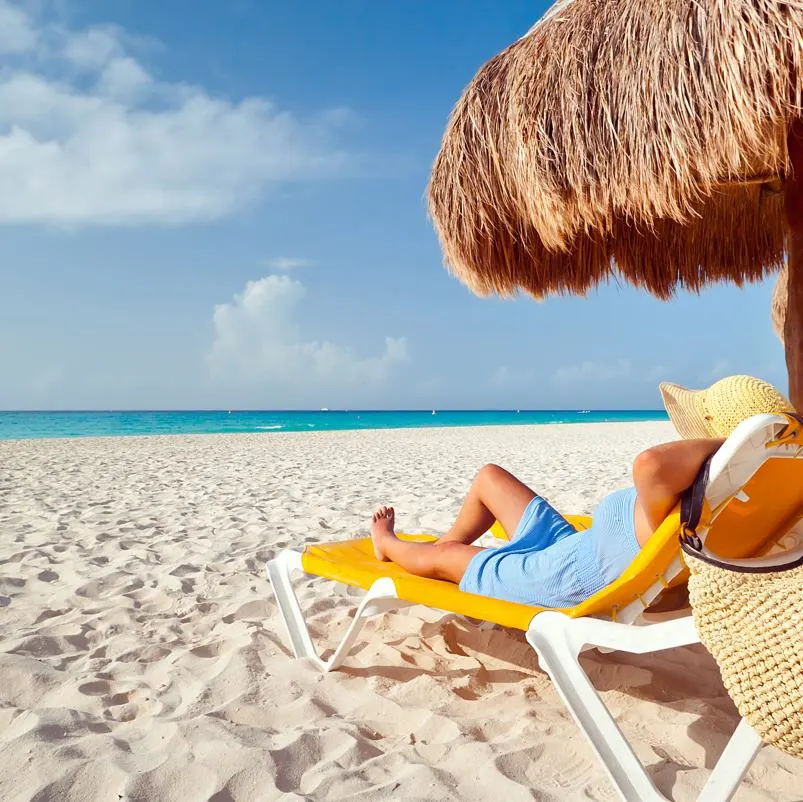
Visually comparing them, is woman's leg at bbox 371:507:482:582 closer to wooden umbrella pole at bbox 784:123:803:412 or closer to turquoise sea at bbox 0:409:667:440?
wooden umbrella pole at bbox 784:123:803:412

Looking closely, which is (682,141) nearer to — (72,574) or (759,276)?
(759,276)

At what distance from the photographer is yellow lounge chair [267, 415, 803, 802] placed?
1490mm

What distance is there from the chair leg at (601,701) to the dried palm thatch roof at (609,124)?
1.68m

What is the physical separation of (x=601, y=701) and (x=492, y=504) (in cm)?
109

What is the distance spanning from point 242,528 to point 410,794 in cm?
318

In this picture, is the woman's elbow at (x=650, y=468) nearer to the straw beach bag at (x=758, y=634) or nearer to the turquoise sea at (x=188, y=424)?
the straw beach bag at (x=758, y=634)

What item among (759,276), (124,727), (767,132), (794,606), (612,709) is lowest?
(612,709)

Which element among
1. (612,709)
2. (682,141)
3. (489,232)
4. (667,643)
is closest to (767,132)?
(682,141)

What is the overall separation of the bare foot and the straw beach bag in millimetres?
1538

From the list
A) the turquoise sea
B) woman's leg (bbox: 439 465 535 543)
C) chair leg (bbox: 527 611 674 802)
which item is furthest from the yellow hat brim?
the turquoise sea

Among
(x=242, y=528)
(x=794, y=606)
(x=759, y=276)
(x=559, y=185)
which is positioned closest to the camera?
(x=794, y=606)

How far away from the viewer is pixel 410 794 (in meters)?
1.60

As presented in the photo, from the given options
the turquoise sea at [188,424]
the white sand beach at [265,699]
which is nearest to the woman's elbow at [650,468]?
the white sand beach at [265,699]

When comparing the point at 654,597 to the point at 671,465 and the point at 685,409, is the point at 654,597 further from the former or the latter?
the point at 685,409
